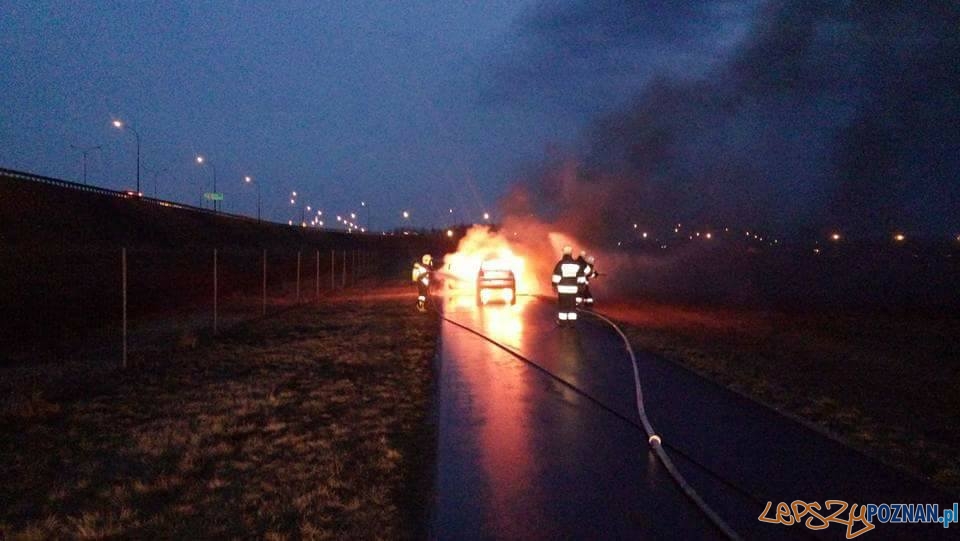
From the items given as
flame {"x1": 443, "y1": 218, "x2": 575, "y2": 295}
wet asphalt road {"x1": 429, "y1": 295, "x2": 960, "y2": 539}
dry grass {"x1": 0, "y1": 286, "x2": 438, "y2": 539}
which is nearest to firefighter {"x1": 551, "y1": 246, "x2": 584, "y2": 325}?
dry grass {"x1": 0, "y1": 286, "x2": 438, "y2": 539}

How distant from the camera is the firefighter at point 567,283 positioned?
17.9 metres

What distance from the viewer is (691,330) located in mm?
19656

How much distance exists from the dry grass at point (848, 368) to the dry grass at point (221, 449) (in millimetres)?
4610

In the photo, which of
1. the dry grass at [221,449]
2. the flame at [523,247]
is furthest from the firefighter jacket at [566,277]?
the flame at [523,247]

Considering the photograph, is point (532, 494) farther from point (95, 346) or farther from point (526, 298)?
point (526, 298)

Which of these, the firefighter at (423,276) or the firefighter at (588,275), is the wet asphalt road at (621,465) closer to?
the firefighter at (588,275)

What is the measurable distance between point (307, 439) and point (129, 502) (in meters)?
2.31

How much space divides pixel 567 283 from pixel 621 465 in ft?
33.9

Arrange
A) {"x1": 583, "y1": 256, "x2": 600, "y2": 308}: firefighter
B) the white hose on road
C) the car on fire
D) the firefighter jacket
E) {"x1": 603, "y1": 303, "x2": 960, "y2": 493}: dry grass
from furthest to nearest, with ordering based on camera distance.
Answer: the car on fire < {"x1": 583, "y1": 256, "x2": 600, "y2": 308}: firefighter < the firefighter jacket < {"x1": 603, "y1": 303, "x2": 960, "y2": 493}: dry grass < the white hose on road

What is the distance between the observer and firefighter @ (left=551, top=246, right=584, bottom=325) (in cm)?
1791

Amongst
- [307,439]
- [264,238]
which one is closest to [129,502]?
[307,439]

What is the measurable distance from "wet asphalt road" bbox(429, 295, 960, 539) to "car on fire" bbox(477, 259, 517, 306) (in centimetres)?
1351

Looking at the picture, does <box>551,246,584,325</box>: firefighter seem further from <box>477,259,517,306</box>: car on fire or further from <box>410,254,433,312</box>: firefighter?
<box>477,259,517,306</box>: car on fire

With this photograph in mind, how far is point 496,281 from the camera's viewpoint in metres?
26.3
